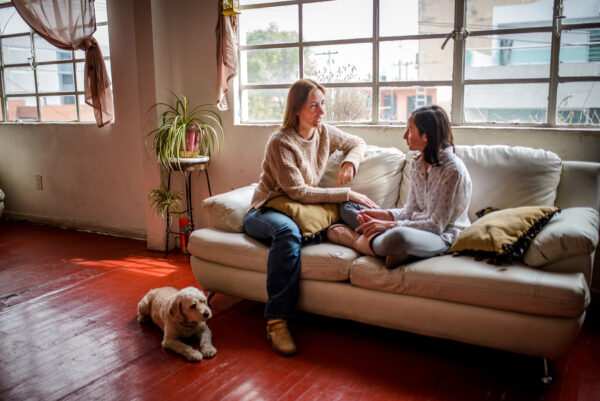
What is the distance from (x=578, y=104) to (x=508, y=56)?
0.47m

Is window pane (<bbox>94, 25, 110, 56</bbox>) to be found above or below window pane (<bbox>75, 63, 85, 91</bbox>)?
above

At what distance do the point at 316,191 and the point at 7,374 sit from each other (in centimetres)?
163

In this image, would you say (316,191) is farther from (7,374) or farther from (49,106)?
(49,106)

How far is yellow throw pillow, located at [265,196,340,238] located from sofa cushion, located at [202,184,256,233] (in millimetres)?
195

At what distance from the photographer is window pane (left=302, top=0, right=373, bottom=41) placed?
3.23m

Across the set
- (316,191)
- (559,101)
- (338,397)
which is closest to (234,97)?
(316,191)

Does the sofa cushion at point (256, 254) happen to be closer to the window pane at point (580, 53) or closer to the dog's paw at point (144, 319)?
the dog's paw at point (144, 319)

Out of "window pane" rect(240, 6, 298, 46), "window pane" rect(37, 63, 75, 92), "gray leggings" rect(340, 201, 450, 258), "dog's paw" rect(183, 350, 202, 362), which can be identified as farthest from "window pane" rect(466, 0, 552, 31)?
"window pane" rect(37, 63, 75, 92)

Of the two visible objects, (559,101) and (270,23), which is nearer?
Result: (559,101)

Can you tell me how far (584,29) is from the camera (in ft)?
8.62

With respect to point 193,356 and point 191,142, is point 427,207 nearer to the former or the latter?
point 193,356

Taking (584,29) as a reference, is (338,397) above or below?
below

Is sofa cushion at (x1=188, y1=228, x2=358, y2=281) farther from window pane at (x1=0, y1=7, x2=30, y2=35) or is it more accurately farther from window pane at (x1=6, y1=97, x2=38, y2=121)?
window pane at (x1=0, y1=7, x2=30, y2=35)

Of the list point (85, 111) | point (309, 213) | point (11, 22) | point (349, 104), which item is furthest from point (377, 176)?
point (11, 22)
